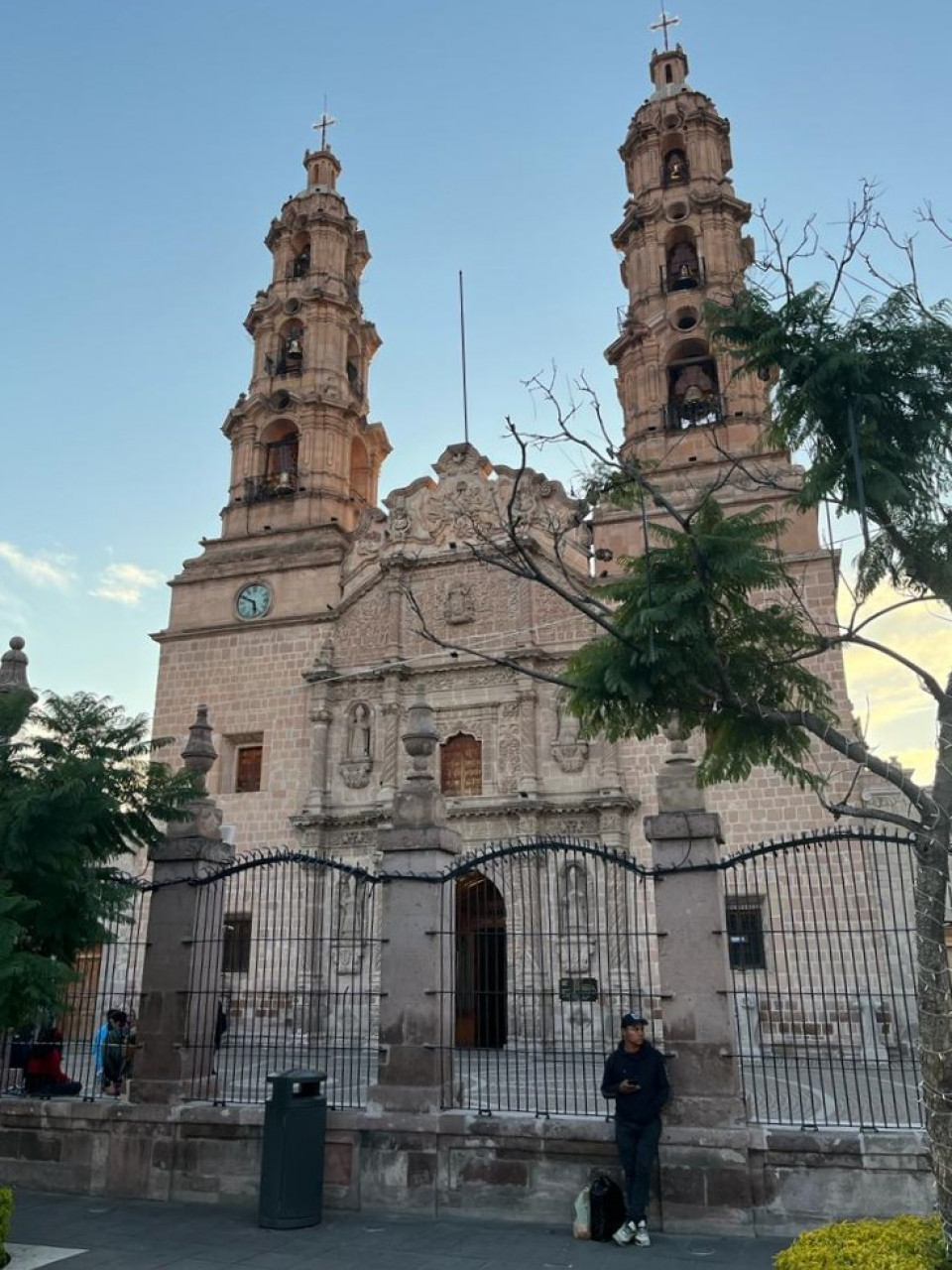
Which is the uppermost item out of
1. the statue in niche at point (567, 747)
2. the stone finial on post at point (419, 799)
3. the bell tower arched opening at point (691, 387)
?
the bell tower arched opening at point (691, 387)

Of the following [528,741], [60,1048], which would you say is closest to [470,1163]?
[60,1048]

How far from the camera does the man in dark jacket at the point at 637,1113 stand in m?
7.14

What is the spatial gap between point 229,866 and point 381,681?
474 inches

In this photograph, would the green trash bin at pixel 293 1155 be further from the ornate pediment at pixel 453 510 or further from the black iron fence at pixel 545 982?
the ornate pediment at pixel 453 510

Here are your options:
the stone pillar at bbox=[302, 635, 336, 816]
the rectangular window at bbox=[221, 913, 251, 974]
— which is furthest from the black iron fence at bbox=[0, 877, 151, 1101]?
the stone pillar at bbox=[302, 635, 336, 816]

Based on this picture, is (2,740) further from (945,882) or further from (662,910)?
(945,882)

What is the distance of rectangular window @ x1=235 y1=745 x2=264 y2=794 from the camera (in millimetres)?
22328

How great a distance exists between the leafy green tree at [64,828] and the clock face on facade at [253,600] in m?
14.3

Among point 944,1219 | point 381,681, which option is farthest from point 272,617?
point 944,1219

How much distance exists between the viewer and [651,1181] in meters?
7.54

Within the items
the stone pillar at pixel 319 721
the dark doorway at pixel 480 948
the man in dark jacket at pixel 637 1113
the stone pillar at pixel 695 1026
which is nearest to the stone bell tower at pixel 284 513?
the stone pillar at pixel 319 721

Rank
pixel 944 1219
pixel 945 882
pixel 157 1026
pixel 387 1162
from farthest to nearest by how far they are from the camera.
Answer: pixel 157 1026 → pixel 387 1162 → pixel 945 882 → pixel 944 1219

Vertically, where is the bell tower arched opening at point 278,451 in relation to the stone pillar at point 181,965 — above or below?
above

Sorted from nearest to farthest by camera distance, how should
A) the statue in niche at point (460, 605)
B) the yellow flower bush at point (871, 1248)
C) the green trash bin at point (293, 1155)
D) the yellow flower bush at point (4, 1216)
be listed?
the yellow flower bush at point (871, 1248), the yellow flower bush at point (4, 1216), the green trash bin at point (293, 1155), the statue in niche at point (460, 605)
